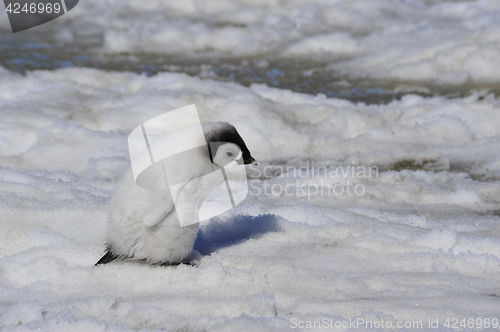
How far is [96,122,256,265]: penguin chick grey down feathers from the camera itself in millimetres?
1490

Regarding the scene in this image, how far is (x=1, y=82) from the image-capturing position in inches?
160

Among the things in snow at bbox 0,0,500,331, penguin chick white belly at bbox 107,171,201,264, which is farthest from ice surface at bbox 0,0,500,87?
penguin chick white belly at bbox 107,171,201,264

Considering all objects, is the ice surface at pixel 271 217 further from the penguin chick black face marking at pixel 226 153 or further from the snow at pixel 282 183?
the penguin chick black face marking at pixel 226 153

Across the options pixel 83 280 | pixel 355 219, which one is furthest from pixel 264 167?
pixel 83 280

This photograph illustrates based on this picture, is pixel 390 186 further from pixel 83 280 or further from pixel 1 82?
pixel 1 82

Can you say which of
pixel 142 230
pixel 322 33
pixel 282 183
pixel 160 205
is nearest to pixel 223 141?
pixel 160 205

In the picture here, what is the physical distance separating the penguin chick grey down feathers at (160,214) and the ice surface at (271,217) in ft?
0.26

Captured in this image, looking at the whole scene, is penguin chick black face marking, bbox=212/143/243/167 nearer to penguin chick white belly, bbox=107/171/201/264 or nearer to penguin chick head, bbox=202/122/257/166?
penguin chick head, bbox=202/122/257/166

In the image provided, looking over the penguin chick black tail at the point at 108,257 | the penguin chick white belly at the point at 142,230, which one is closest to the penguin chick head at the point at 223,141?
the penguin chick white belly at the point at 142,230

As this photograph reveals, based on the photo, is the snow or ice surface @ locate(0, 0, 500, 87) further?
ice surface @ locate(0, 0, 500, 87)

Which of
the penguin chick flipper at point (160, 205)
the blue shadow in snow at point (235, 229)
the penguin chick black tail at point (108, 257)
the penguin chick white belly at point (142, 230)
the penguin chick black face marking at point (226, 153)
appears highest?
the penguin chick black face marking at point (226, 153)

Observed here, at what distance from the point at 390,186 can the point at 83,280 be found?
6.36 feet

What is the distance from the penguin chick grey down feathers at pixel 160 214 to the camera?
4.89ft

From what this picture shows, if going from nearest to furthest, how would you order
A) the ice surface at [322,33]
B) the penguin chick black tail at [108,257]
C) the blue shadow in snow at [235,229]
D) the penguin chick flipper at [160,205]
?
1. the penguin chick flipper at [160,205]
2. the penguin chick black tail at [108,257]
3. the blue shadow in snow at [235,229]
4. the ice surface at [322,33]
